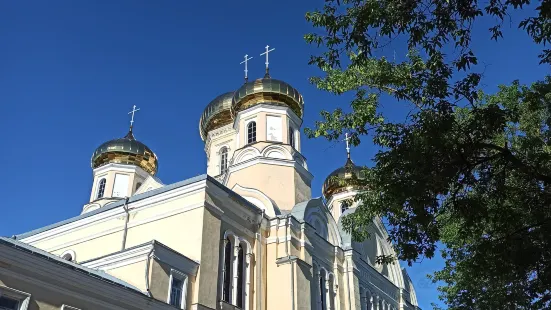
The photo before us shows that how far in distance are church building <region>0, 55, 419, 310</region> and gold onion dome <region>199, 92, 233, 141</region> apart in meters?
2.77

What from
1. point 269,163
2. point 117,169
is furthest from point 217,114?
point 269,163

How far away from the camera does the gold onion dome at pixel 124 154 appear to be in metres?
27.5

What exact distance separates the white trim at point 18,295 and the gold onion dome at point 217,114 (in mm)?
18297

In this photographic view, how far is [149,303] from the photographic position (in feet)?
40.7

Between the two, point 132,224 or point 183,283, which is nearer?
point 183,283

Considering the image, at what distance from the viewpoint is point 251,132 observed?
22.3m

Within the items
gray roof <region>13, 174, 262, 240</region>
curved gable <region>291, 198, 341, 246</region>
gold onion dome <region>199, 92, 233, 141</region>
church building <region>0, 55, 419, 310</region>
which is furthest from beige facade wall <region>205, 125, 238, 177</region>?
gray roof <region>13, 174, 262, 240</region>

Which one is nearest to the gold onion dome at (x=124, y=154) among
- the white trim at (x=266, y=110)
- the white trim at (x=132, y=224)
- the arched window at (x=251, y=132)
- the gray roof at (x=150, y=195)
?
the white trim at (x=266, y=110)

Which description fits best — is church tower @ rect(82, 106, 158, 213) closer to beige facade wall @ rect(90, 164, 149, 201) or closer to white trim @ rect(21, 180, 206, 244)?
beige facade wall @ rect(90, 164, 149, 201)

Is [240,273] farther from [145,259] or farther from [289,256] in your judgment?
[145,259]

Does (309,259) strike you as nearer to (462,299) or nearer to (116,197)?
(462,299)

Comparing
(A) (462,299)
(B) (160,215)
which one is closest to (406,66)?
(A) (462,299)

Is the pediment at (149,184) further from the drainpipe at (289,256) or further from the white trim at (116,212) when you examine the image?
the drainpipe at (289,256)

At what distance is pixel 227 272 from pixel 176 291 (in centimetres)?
233
